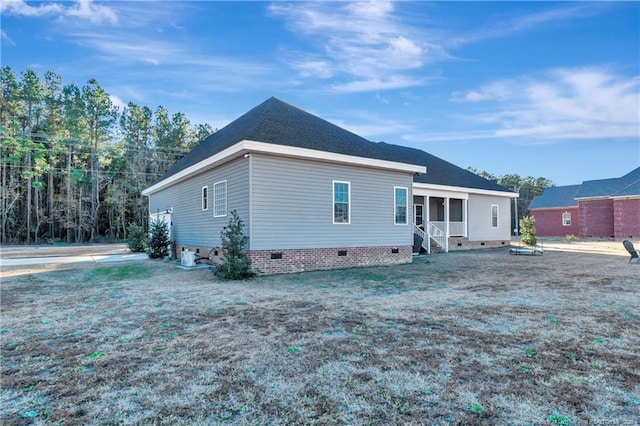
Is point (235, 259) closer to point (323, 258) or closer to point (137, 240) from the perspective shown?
point (323, 258)

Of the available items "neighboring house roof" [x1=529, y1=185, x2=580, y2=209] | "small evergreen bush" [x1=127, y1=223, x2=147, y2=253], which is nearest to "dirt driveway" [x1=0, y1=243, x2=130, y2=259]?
"small evergreen bush" [x1=127, y1=223, x2=147, y2=253]

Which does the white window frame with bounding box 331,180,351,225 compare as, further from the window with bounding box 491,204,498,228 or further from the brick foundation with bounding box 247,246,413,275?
the window with bounding box 491,204,498,228

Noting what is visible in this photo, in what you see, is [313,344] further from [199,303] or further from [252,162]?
[252,162]

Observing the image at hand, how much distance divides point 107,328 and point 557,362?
18.0 feet

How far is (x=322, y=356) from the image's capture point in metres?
3.72

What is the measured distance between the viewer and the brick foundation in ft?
32.4

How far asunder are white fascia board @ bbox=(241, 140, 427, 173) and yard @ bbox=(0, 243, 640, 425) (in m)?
3.97

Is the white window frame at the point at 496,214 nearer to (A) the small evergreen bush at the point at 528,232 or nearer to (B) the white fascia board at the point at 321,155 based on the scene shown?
(A) the small evergreen bush at the point at 528,232

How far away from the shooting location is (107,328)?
15.8ft

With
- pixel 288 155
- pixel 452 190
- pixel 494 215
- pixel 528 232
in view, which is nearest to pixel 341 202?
pixel 288 155

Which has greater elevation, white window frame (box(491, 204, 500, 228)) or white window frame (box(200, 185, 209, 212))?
white window frame (box(200, 185, 209, 212))

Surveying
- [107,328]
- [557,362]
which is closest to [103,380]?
[107,328]

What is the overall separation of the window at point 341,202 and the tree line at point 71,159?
98.8ft

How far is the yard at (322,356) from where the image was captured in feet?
8.64
